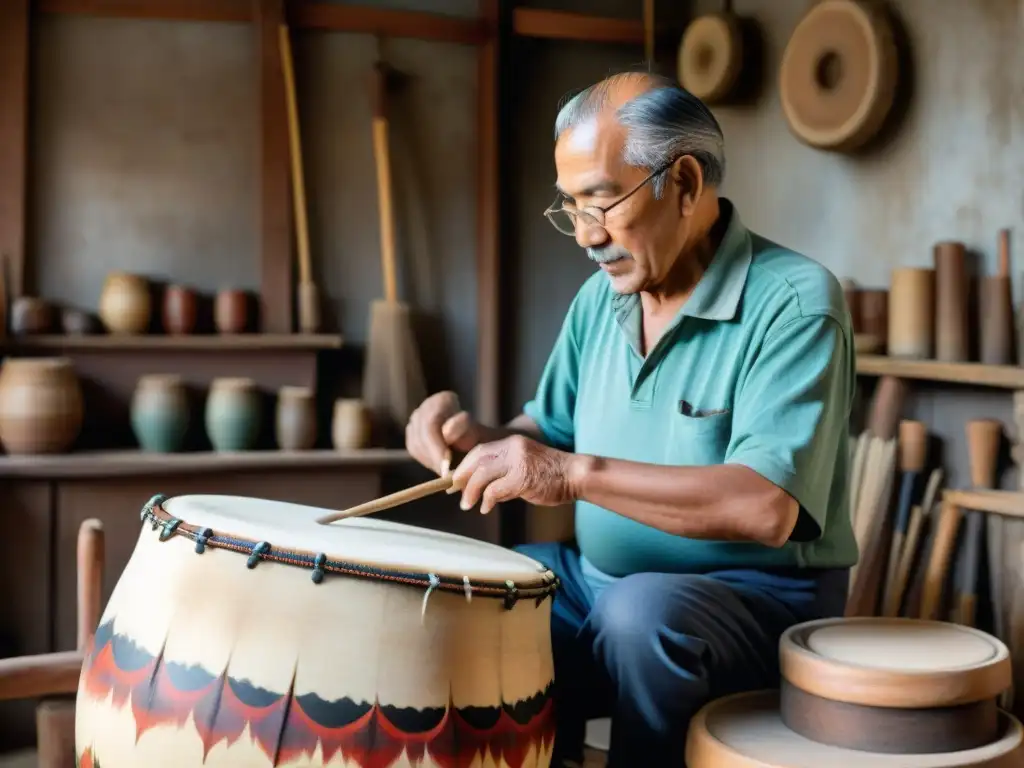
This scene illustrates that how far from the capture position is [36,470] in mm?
3387

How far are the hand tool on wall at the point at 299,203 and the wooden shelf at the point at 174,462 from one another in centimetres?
50

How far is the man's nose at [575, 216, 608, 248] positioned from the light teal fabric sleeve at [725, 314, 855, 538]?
0.32 m

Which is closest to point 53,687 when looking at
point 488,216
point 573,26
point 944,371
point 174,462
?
point 174,462

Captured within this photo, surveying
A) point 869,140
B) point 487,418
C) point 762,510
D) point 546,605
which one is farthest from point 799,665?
point 487,418

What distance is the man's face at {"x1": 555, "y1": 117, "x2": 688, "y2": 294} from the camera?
179 cm

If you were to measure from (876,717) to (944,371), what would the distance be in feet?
4.54

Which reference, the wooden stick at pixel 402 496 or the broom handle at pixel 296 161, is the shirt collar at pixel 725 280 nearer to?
the wooden stick at pixel 402 496

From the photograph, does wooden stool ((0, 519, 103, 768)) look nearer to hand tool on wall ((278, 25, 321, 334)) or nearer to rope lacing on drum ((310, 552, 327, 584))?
rope lacing on drum ((310, 552, 327, 584))

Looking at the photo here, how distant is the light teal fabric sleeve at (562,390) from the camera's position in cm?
221

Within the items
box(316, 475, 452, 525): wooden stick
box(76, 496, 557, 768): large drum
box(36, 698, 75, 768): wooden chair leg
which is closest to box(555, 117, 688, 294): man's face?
box(316, 475, 452, 525): wooden stick

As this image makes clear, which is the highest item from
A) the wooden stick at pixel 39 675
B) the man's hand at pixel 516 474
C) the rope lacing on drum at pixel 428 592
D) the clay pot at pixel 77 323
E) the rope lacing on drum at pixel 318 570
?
the clay pot at pixel 77 323

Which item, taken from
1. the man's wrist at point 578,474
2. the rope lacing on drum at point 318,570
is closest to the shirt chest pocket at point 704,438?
the man's wrist at point 578,474

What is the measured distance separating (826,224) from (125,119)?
2399 millimetres

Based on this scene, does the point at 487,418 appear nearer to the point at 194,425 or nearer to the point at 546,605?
the point at 194,425
